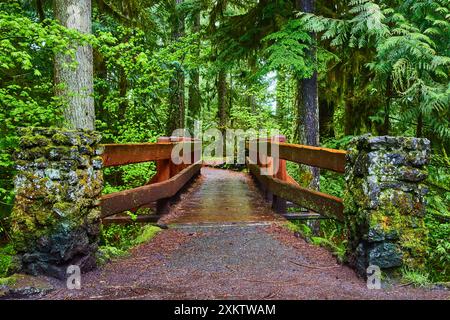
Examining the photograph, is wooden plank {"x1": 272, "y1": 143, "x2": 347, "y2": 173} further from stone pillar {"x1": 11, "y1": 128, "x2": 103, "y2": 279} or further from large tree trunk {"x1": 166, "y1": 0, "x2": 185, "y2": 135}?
large tree trunk {"x1": 166, "y1": 0, "x2": 185, "y2": 135}

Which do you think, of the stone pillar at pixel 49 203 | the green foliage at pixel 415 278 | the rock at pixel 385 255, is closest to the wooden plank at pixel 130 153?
the stone pillar at pixel 49 203

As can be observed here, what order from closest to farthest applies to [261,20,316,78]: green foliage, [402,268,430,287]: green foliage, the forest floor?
the forest floor
[402,268,430,287]: green foliage
[261,20,316,78]: green foliage

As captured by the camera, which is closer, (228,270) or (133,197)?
(228,270)

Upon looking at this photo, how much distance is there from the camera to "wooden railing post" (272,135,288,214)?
684 cm

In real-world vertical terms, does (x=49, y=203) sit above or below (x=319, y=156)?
below

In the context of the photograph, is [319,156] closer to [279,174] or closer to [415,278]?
[415,278]

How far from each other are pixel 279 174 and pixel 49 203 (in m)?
4.72

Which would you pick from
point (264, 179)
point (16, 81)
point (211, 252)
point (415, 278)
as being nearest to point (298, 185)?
point (264, 179)

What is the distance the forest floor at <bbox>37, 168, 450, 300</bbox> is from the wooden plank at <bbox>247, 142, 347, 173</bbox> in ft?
3.47

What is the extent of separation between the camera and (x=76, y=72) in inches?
265

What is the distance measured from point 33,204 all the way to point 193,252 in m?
1.95

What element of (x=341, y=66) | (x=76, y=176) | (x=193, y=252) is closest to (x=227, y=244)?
(x=193, y=252)

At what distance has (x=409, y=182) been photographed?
364cm

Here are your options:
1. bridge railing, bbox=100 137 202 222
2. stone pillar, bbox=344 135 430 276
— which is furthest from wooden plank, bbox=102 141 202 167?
stone pillar, bbox=344 135 430 276
